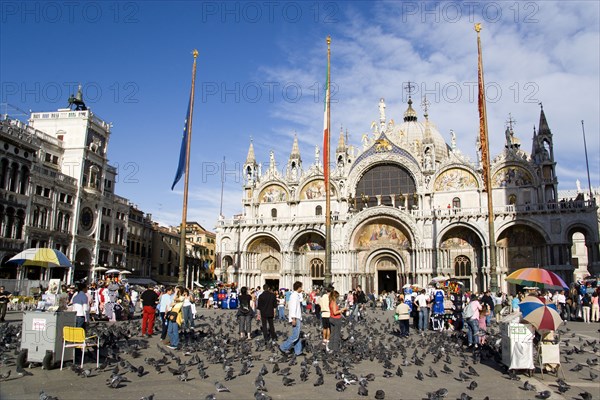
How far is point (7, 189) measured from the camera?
36062mm

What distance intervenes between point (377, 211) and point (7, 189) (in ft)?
92.6

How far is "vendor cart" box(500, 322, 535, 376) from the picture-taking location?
10008mm

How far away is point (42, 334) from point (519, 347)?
9.69 m

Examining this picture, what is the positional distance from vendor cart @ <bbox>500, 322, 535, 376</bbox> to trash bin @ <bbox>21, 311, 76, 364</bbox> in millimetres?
9175

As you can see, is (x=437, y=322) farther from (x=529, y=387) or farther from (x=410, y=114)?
(x=410, y=114)

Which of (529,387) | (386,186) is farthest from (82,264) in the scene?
(529,387)

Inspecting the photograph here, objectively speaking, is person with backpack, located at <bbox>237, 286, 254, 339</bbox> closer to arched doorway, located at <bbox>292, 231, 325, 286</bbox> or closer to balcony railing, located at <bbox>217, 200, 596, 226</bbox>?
balcony railing, located at <bbox>217, 200, 596, 226</bbox>

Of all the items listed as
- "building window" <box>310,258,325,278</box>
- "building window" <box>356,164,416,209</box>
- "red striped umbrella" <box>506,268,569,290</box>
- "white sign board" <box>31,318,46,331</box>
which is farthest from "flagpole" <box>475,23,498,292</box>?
"building window" <box>310,258,325,278</box>

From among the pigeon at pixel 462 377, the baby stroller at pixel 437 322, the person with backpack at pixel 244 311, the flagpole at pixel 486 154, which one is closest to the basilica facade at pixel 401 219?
the flagpole at pixel 486 154

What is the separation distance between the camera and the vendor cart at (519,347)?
1001 cm

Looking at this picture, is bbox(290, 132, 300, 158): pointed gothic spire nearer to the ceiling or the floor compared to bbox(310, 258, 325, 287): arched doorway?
nearer to the ceiling

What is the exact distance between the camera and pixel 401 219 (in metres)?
39.8

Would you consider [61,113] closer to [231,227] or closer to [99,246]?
[99,246]

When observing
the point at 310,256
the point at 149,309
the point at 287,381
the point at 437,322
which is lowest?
the point at 287,381
